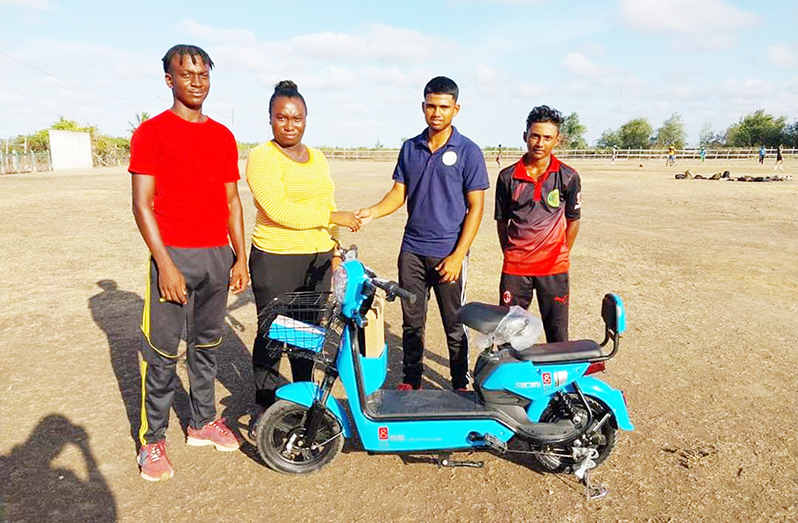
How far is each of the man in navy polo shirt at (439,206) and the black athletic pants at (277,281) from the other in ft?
1.45

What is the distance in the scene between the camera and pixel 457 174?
138 inches

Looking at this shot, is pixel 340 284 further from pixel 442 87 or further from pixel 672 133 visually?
pixel 672 133

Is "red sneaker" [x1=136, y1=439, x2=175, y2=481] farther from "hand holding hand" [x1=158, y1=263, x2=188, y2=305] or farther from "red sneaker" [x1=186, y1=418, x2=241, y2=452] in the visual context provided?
"hand holding hand" [x1=158, y1=263, x2=188, y2=305]

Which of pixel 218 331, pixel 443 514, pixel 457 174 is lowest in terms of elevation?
pixel 443 514

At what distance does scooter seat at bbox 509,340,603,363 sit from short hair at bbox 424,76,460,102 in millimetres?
1605

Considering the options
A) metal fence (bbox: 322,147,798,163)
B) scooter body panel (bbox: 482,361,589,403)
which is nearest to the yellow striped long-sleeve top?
scooter body panel (bbox: 482,361,589,403)

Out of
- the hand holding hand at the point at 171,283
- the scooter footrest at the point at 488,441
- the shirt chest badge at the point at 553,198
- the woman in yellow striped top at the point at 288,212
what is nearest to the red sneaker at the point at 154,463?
the woman in yellow striped top at the point at 288,212

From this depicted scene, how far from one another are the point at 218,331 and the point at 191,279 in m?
0.40

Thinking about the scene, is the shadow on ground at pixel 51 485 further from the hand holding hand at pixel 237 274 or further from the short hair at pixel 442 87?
the short hair at pixel 442 87

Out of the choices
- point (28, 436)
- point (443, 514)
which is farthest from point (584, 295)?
point (28, 436)

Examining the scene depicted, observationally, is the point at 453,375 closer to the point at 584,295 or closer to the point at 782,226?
the point at 584,295

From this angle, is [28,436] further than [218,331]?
Yes

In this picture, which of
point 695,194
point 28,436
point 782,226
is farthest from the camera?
point 695,194

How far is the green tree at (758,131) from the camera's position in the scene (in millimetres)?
63875
